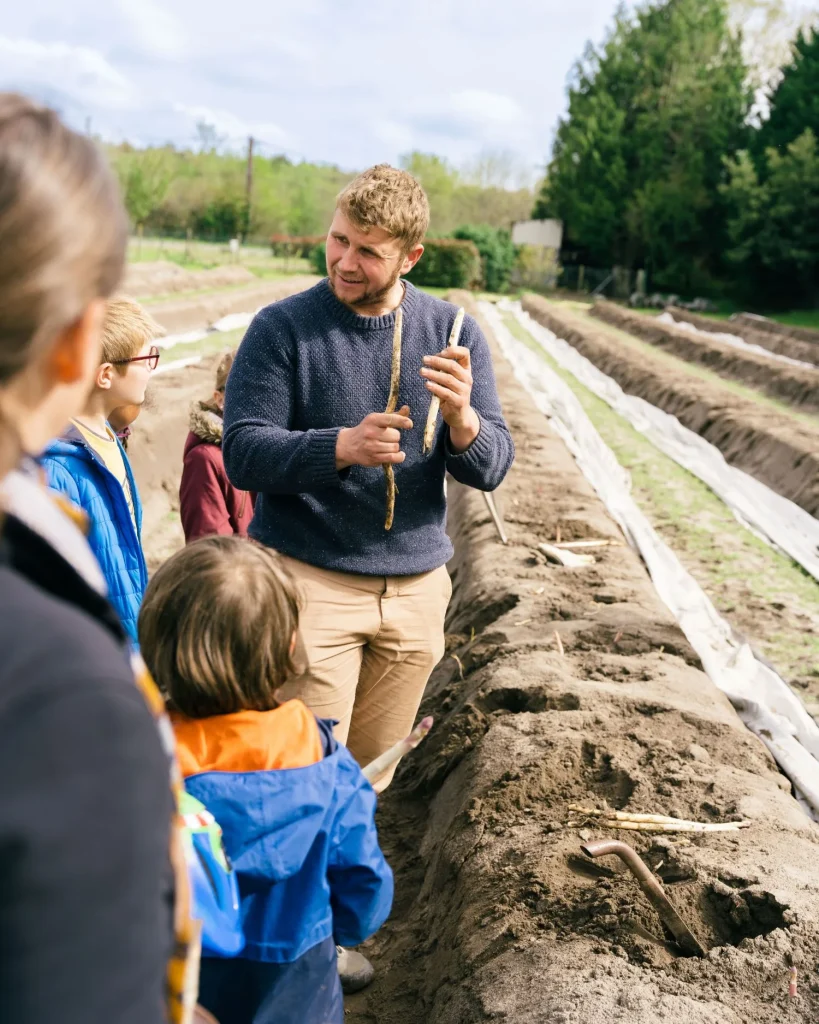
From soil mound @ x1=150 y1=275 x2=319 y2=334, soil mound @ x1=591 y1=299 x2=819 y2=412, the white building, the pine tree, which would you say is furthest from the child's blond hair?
the white building

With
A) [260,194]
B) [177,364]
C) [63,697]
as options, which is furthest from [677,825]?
[260,194]

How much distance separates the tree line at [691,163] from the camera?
36.8 m

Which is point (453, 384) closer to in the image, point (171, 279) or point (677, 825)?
point (677, 825)

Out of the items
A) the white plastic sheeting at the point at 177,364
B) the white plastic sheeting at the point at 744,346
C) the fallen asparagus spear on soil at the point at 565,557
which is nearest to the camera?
the fallen asparagus spear on soil at the point at 565,557

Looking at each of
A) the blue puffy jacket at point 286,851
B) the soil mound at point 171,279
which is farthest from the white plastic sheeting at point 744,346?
the blue puffy jacket at point 286,851

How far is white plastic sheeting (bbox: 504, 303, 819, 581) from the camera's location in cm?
895

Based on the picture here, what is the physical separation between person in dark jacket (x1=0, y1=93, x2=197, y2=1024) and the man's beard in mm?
1909

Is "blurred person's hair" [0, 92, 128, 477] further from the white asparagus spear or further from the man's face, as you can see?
the white asparagus spear

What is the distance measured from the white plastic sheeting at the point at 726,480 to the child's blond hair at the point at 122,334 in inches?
254

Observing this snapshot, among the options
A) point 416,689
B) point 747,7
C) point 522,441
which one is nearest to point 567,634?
point 416,689

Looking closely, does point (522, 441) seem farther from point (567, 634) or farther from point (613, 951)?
point (613, 951)

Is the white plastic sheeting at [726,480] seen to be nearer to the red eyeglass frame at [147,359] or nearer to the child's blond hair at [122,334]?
the red eyeglass frame at [147,359]

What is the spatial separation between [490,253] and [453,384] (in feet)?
151

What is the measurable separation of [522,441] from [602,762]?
23.0 ft
